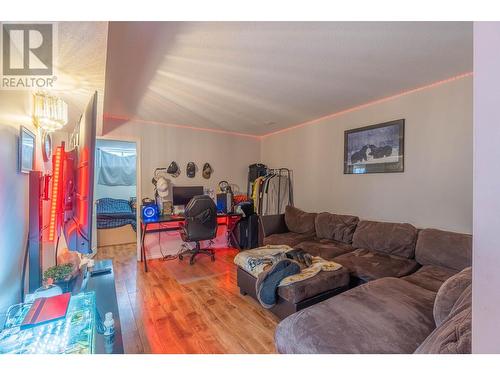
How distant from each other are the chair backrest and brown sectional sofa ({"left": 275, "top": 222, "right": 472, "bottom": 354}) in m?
2.20

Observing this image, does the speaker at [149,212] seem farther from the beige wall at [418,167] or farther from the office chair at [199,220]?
the beige wall at [418,167]

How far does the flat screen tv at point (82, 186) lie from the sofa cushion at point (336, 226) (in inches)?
106

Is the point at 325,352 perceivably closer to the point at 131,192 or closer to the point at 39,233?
the point at 39,233

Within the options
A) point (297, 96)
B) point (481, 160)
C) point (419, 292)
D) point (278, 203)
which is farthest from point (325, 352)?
point (278, 203)

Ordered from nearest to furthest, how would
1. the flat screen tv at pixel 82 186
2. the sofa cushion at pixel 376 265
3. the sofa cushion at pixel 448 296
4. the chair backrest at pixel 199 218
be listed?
1. the flat screen tv at pixel 82 186
2. the sofa cushion at pixel 448 296
3. the sofa cushion at pixel 376 265
4. the chair backrest at pixel 199 218

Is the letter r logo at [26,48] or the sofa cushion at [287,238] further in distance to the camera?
the sofa cushion at [287,238]

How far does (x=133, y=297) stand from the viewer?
7.80 feet

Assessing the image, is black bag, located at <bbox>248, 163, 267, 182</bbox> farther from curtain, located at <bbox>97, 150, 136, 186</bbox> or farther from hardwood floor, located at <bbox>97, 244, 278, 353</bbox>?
curtain, located at <bbox>97, 150, 136, 186</bbox>

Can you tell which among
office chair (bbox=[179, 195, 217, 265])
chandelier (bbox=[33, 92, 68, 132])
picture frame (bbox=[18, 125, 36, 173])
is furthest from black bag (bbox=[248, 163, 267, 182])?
picture frame (bbox=[18, 125, 36, 173])

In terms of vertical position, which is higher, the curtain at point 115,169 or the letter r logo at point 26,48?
the letter r logo at point 26,48

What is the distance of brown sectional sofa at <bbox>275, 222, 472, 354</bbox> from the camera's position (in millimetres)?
949

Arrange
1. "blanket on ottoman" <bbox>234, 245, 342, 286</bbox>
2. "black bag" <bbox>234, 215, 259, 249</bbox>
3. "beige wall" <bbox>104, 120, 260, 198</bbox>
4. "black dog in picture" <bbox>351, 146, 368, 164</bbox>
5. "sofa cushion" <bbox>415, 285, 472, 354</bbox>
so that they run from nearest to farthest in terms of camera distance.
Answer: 1. "sofa cushion" <bbox>415, 285, 472, 354</bbox>
2. "blanket on ottoman" <bbox>234, 245, 342, 286</bbox>
3. "black dog in picture" <bbox>351, 146, 368, 164</bbox>
4. "beige wall" <bbox>104, 120, 260, 198</bbox>
5. "black bag" <bbox>234, 215, 259, 249</bbox>

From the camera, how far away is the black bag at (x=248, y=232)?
4090mm

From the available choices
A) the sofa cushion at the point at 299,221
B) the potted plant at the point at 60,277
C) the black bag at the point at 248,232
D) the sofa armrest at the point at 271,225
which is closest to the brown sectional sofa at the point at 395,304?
the sofa cushion at the point at 299,221
